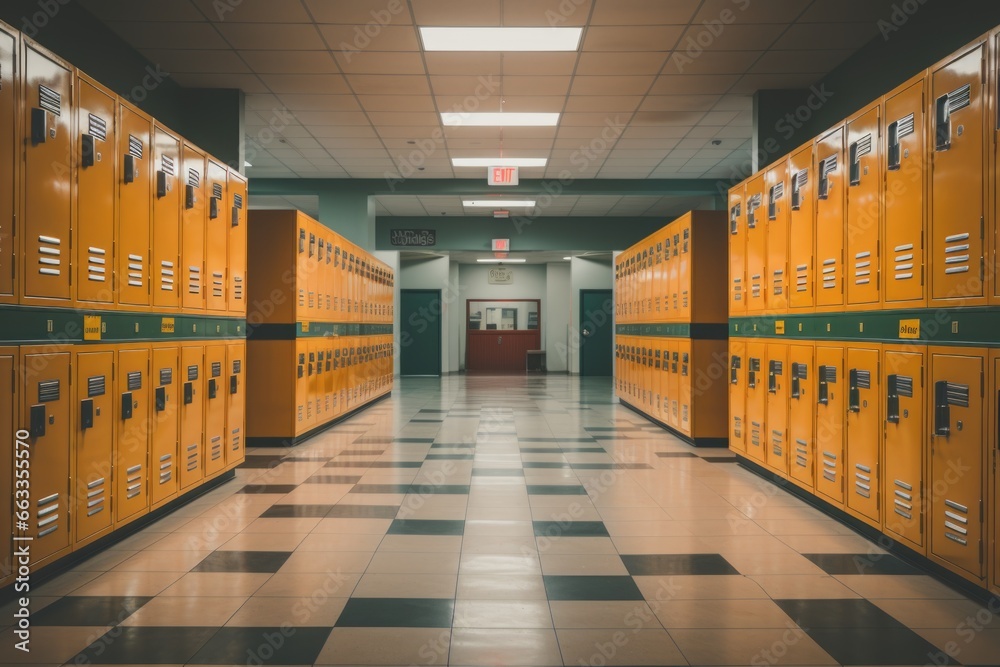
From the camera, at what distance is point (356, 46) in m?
5.44

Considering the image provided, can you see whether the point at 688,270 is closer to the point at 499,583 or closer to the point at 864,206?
the point at 864,206

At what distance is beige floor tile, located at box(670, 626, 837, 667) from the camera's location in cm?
213

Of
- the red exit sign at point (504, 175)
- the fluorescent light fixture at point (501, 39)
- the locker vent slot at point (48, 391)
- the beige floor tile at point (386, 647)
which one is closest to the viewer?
the beige floor tile at point (386, 647)

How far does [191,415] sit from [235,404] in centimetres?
78

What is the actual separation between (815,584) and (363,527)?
2.25m

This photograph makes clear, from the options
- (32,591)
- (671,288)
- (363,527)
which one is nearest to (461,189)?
(671,288)

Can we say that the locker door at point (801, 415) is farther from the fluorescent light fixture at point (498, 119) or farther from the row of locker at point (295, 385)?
the row of locker at point (295, 385)

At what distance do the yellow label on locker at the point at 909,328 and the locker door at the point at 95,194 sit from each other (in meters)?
3.73

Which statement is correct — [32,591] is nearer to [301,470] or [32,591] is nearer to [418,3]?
[301,470]

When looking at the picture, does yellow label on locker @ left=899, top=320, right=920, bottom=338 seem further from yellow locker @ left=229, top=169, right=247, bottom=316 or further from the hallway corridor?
yellow locker @ left=229, top=169, right=247, bottom=316

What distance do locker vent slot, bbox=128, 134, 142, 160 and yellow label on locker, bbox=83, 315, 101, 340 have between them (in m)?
0.88

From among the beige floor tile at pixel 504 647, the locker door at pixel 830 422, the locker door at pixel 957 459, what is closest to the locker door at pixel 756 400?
the locker door at pixel 830 422

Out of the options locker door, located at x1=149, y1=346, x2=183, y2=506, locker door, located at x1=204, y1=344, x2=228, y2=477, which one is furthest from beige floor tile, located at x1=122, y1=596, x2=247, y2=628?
locker door, located at x1=204, y1=344, x2=228, y2=477

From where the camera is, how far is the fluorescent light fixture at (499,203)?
11.4 meters
